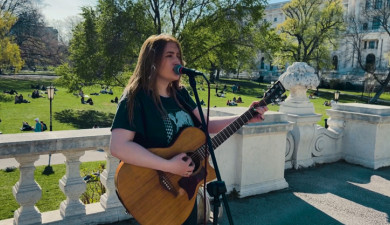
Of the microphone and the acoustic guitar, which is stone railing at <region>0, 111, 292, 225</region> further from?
the microphone

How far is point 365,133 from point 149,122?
20.4 feet

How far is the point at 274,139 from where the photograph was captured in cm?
539

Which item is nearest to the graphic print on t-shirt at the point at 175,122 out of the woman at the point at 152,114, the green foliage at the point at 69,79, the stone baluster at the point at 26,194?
the woman at the point at 152,114

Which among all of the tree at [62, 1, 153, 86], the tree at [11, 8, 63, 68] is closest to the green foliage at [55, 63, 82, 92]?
the tree at [62, 1, 153, 86]

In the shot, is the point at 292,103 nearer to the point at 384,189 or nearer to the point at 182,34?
the point at 384,189

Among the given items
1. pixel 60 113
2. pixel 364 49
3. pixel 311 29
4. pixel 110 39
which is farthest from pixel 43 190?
pixel 364 49

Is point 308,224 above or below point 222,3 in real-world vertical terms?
below

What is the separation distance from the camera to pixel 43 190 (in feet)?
28.2

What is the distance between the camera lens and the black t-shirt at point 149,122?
92.5 inches

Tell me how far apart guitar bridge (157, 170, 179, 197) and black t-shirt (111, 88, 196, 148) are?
0.21 metres

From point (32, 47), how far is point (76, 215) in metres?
47.0

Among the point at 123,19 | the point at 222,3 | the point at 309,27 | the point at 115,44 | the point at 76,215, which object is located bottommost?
the point at 76,215

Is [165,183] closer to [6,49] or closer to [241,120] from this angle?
[241,120]

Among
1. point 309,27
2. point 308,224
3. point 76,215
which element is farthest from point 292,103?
point 309,27
